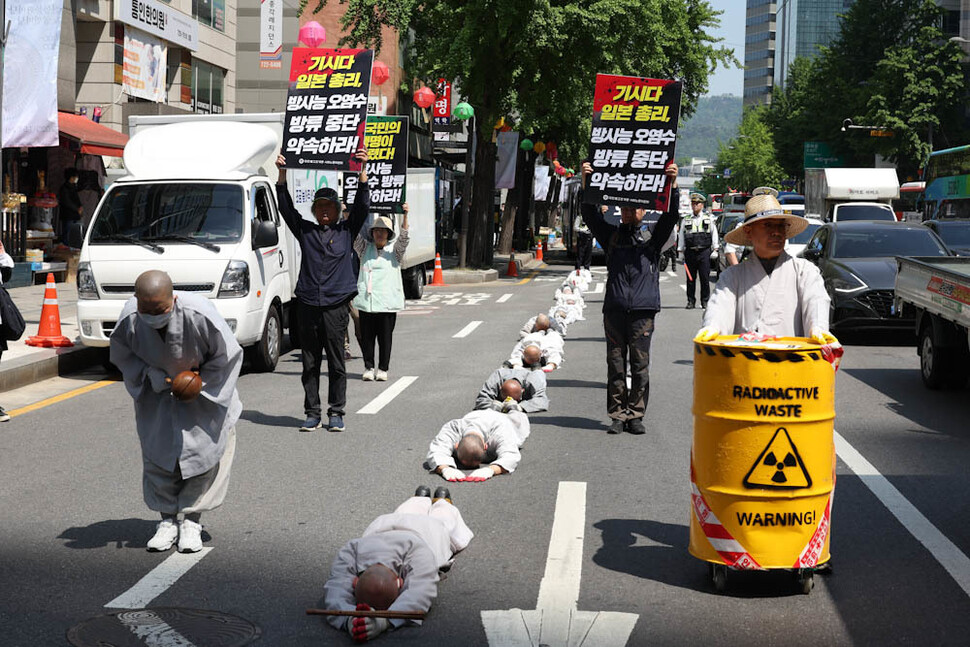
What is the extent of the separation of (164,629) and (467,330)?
13.2 m

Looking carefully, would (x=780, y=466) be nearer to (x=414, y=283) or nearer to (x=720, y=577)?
(x=720, y=577)

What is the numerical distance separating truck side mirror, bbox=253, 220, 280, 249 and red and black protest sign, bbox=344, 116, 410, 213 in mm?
6316

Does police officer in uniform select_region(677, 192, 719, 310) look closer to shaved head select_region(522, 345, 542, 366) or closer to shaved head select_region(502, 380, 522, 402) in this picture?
shaved head select_region(522, 345, 542, 366)

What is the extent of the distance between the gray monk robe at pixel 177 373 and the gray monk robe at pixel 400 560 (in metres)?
1.14

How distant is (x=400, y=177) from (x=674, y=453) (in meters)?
11.8

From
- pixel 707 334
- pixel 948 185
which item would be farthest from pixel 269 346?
pixel 948 185

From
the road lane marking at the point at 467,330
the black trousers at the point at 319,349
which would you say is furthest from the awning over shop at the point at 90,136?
the black trousers at the point at 319,349

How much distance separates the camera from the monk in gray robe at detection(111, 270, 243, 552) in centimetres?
591

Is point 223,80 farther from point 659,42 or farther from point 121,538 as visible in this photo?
point 121,538

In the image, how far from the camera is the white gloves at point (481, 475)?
25.6 ft

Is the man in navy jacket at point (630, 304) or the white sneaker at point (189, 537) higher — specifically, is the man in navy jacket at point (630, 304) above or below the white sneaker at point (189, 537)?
above

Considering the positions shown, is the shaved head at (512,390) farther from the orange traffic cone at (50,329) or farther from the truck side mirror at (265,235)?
the orange traffic cone at (50,329)

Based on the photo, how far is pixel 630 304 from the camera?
31.5 ft

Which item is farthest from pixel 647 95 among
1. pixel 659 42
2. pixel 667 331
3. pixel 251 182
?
pixel 659 42
